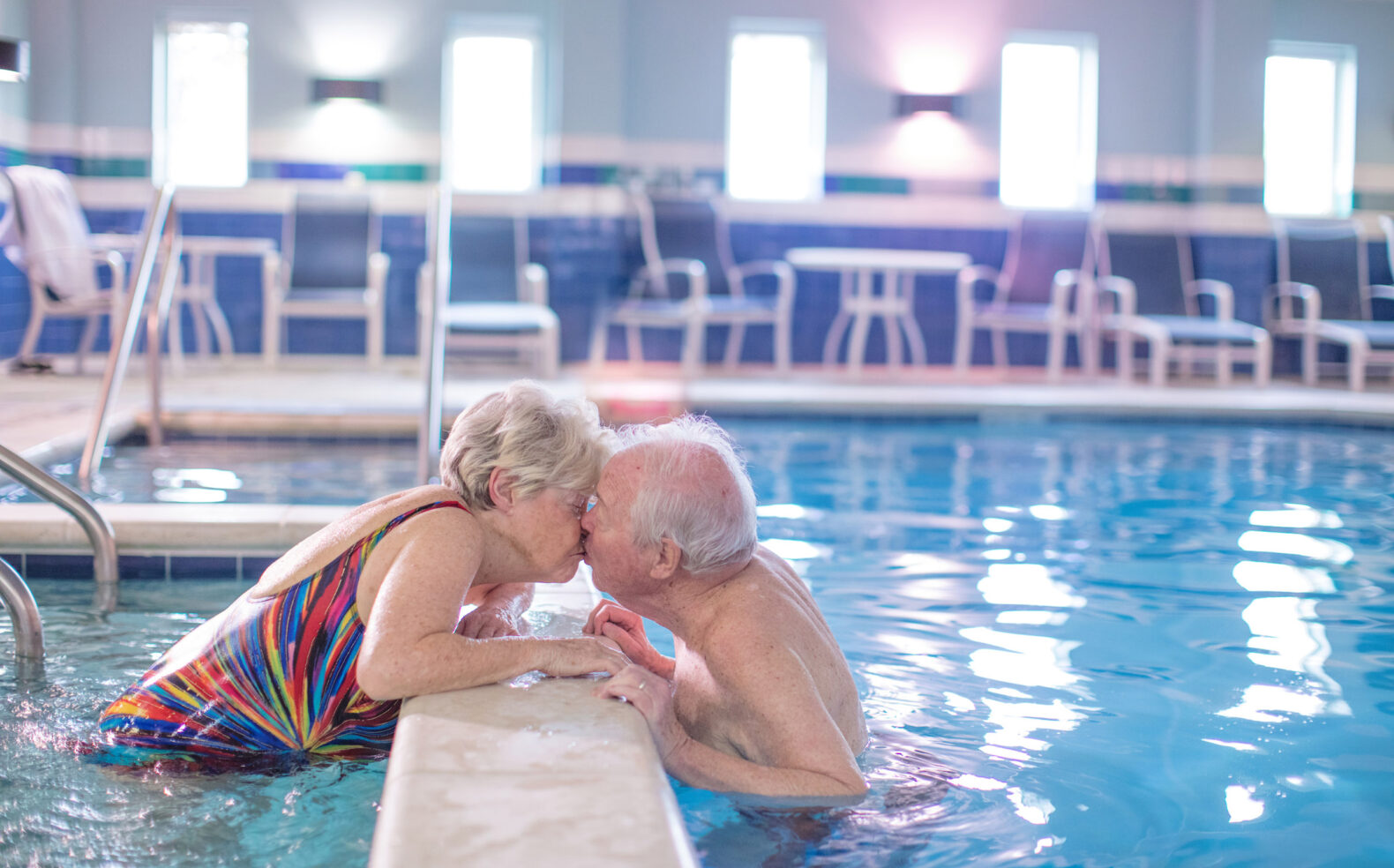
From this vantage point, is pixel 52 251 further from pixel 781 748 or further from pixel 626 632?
pixel 781 748

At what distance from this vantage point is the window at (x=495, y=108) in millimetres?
8750

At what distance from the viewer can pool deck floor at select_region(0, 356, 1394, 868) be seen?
3.78 feet

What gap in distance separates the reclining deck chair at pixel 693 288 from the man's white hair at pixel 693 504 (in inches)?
238

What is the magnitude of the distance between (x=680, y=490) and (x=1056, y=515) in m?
2.91

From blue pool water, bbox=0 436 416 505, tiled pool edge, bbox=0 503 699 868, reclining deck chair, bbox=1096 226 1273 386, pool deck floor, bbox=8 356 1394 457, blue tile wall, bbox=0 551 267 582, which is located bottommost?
blue tile wall, bbox=0 551 267 582

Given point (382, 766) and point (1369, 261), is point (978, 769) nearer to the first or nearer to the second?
point (382, 766)

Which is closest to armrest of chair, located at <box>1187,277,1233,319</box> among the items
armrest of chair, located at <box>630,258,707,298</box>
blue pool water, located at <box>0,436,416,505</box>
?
armrest of chair, located at <box>630,258,707,298</box>

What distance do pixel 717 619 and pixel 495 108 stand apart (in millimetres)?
7640

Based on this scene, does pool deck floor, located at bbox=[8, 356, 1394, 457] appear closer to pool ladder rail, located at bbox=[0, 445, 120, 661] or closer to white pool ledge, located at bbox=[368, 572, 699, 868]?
pool ladder rail, located at bbox=[0, 445, 120, 661]

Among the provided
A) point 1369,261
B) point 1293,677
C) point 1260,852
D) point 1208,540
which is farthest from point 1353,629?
point 1369,261

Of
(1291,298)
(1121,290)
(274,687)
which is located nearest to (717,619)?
(274,687)

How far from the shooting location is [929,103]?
28.9ft

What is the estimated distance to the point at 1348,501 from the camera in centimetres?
459

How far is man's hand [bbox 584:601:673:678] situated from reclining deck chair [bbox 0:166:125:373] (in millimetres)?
5263
